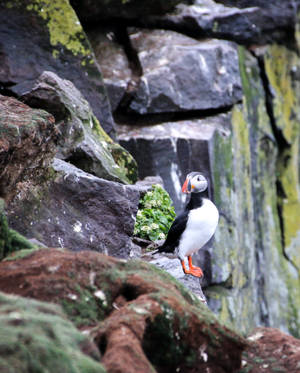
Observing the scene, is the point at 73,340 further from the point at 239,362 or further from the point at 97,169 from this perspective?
the point at 97,169

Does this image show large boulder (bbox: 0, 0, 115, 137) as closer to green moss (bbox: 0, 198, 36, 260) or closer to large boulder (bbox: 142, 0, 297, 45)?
large boulder (bbox: 142, 0, 297, 45)

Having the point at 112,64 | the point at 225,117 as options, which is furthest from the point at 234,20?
the point at 112,64

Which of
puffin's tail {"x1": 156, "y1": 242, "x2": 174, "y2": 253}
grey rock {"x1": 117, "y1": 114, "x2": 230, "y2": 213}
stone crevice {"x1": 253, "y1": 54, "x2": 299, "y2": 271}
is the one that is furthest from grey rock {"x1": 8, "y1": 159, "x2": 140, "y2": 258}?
stone crevice {"x1": 253, "y1": 54, "x2": 299, "y2": 271}

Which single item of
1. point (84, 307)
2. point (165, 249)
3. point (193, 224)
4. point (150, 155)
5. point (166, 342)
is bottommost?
point (150, 155)

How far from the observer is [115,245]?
486 centimetres

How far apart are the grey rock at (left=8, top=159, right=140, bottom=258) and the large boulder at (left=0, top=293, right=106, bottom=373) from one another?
2266mm

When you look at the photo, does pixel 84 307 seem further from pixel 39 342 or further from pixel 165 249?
pixel 165 249

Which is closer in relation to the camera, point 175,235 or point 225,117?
point 175,235

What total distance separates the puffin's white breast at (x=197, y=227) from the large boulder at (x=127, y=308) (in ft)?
8.37

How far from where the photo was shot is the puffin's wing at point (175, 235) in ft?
17.9

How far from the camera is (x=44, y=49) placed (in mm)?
7676

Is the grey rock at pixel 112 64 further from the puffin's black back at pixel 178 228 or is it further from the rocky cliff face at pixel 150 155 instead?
the puffin's black back at pixel 178 228

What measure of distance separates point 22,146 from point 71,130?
186 cm

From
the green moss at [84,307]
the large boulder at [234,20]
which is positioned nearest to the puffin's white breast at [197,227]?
the green moss at [84,307]
